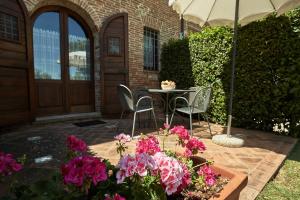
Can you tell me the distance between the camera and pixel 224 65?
4895mm

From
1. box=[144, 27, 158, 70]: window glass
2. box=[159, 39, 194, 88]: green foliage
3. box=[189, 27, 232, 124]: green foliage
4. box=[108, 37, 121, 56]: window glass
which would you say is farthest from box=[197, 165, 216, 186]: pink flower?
box=[144, 27, 158, 70]: window glass

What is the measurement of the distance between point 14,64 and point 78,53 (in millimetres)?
1694

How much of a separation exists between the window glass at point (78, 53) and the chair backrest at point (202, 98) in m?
3.14

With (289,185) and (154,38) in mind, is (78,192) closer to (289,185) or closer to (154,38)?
(289,185)

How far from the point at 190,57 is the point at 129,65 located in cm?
165

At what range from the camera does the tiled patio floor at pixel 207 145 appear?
98.0 inches

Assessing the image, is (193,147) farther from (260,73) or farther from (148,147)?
(260,73)

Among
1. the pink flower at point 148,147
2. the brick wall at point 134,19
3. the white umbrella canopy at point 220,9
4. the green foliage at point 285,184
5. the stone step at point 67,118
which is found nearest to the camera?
the pink flower at point 148,147

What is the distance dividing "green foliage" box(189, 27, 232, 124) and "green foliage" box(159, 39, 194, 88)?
37 cm

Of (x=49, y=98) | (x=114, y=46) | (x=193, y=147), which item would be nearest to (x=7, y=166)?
(x=193, y=147)

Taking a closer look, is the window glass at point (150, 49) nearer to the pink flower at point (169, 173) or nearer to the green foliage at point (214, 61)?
the green foliage at point (214, 61)

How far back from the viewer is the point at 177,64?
247 inches

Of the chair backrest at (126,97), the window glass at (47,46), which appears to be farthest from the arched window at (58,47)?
the chair backrest at (126,97)

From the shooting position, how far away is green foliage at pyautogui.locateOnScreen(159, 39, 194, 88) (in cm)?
586
